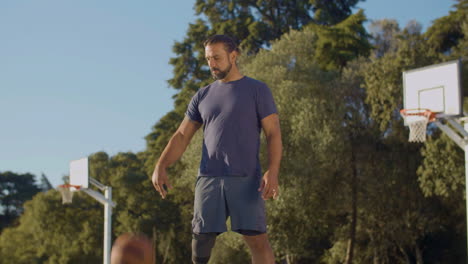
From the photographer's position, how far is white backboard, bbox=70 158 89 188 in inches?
986

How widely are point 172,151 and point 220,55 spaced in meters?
0.74

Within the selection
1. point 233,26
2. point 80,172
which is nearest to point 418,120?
point 80,172

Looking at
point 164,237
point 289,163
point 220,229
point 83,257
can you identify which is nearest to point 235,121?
point 220,229

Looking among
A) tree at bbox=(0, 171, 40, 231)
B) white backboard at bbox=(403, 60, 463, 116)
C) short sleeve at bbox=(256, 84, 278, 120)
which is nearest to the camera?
short sleeve at bbox=(256, 84, 278, 120)

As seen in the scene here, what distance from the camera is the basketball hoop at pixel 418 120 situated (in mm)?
16141

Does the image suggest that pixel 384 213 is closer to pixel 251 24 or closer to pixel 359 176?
pixel 359 176

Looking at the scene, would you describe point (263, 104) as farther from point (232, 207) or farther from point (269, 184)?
point (232, 207)

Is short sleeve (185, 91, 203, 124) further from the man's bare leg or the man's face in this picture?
the man's bare leg

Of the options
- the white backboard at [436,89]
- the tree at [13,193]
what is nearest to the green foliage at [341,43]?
the white backboard at [436,89]

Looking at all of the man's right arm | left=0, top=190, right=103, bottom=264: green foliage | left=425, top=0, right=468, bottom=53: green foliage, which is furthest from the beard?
left=0, top=190, right=103, bottom=264: green foliage

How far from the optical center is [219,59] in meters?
4.41

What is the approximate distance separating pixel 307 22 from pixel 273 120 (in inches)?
1366

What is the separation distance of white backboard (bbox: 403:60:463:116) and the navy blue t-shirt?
12123 millimetres

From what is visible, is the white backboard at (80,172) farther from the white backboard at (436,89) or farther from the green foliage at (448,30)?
the green foliage at (448,30)
